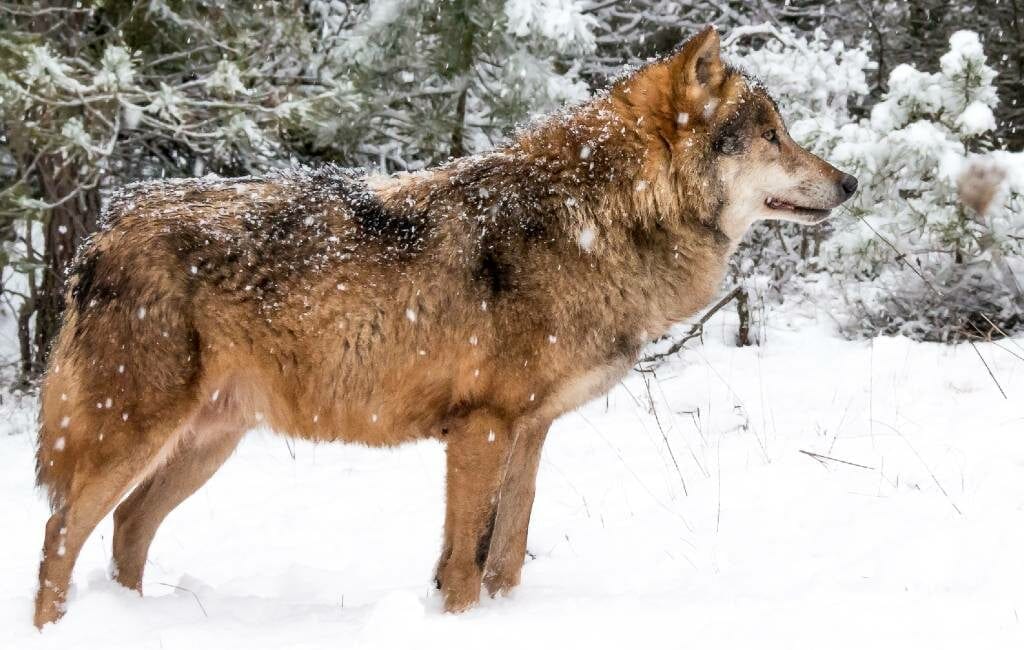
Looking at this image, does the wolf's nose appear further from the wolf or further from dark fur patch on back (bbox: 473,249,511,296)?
dark fur patch on back (bbox: 473,249,511,296)

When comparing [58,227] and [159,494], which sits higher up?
[159,494]

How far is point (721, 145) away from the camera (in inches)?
164

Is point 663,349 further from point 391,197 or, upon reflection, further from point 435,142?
point 391,197

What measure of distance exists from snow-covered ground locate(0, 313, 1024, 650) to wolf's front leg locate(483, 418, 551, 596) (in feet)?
0.43

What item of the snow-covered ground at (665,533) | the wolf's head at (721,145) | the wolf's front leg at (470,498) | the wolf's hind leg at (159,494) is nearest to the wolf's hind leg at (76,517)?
the snow-covered ground at (665,533)

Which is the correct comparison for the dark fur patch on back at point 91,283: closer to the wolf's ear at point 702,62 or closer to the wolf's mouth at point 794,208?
the wolf's ear at point 702,62

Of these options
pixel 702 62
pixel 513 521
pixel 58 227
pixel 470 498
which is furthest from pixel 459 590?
pixel 58 227

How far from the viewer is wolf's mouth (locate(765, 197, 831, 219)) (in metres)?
4.29

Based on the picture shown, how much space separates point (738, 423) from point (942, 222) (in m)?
2.50

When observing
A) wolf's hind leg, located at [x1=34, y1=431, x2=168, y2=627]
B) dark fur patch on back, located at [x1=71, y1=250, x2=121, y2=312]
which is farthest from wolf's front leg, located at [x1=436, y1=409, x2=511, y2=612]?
dark fur patch on back, located at [x1=71, y1=250, x2=121, y2=312]

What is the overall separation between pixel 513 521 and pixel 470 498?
1.79ft

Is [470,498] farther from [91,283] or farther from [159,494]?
[91,283]

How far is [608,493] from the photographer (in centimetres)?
576

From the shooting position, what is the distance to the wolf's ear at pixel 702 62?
403 cm
